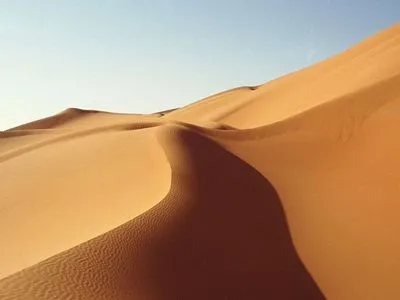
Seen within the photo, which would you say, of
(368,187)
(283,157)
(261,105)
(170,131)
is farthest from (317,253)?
(261,105)

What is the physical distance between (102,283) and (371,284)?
389 centimetres

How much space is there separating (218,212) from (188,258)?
2060mm

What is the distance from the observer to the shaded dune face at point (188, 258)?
4.59 m

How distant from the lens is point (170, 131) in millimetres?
15711

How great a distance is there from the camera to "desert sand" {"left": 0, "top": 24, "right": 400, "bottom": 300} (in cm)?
525

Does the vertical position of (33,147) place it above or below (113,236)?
above

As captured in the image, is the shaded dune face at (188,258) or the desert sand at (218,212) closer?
the shaded dune face at (188,258)

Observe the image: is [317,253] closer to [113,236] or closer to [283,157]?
[113,236]

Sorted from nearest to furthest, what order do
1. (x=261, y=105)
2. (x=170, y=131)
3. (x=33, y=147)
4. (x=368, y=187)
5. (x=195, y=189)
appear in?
(x=195, y=189) < (x=368, y=187) < (x=170, y=131) < (x=33, y=147) < (x=261, y=105)

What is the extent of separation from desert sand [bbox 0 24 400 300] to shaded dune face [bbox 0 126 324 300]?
0.07 ft

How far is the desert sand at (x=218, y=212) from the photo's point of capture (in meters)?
5.25

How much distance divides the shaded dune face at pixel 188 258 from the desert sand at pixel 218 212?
0.07ft

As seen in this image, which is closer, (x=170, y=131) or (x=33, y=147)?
(x=170, y=131)

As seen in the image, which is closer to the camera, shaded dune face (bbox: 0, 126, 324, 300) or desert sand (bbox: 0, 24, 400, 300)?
shaded dune face (bbox: 0, 126, 324, 300)
